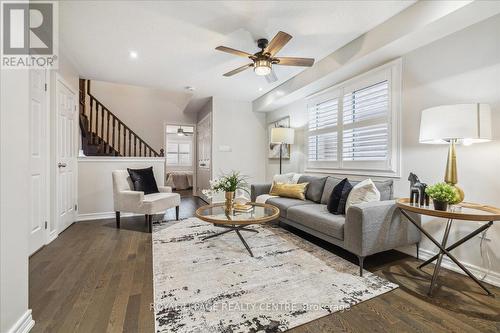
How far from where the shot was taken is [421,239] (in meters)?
2.48

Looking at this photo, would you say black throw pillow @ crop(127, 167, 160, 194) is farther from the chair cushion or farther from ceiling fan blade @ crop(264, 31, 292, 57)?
ceiling fan blade @ crop(264, 31, 292, 57)

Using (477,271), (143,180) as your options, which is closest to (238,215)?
(143,180)

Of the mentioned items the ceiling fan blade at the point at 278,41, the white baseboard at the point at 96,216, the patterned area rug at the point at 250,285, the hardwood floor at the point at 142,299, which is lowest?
the hardwood floor at the point at 142,299

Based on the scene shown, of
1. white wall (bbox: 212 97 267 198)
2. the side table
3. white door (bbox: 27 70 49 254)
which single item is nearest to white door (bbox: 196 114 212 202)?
white wall (bbox: 212 97 267 198)

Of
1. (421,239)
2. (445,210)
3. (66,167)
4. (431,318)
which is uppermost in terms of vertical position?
(66,167)

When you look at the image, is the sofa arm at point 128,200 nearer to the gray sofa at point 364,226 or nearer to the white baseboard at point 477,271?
the gray sofa at point 364,226

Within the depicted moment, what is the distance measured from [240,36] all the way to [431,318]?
3.18 metres

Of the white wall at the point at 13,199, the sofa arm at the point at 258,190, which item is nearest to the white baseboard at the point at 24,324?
the white wall at the point at 13,199

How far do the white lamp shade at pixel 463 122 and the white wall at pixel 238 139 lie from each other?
13.1ft

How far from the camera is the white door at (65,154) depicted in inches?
125

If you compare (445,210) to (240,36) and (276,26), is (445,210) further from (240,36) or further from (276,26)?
(240,36)

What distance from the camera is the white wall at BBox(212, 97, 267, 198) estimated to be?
17.4ft

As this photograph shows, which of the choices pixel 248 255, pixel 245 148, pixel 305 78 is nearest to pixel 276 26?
pixel 305 78

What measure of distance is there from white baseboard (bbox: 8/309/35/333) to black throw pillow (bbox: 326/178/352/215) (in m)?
2.70
